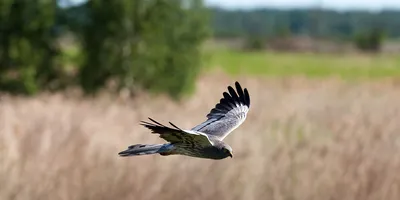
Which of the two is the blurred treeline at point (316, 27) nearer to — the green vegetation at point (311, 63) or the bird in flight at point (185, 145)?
the green vegetation at point (311, 63)

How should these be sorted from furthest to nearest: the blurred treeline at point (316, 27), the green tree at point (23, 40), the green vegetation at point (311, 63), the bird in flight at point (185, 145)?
the blurred treeline at point (316, 27) → the green vegetation at point (311, 63) → the green tree at point (23, 40) → the bird in flight at point (185, 145)

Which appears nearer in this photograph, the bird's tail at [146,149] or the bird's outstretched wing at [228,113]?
the bird's tail at [146,149]

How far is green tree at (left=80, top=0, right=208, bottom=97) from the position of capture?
1086 cm

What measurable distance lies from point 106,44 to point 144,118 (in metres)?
5.43

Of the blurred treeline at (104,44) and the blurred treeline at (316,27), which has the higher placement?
the blurred treeline at (104,44)

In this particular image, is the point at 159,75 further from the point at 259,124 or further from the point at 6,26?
the point at 259,124

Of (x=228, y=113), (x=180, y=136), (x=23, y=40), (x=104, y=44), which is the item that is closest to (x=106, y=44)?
(x=104, y=44)

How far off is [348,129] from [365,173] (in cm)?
103

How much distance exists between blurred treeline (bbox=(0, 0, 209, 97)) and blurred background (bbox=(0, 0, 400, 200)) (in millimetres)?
21

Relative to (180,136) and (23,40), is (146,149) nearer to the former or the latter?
(180,136)

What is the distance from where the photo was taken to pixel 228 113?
143 centimetres

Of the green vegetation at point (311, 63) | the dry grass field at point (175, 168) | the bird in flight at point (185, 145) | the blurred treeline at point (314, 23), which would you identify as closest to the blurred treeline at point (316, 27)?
the blurred treeline at point (314, 23)

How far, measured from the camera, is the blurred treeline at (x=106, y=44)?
1094 cm

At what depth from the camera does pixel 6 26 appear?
11578mm
